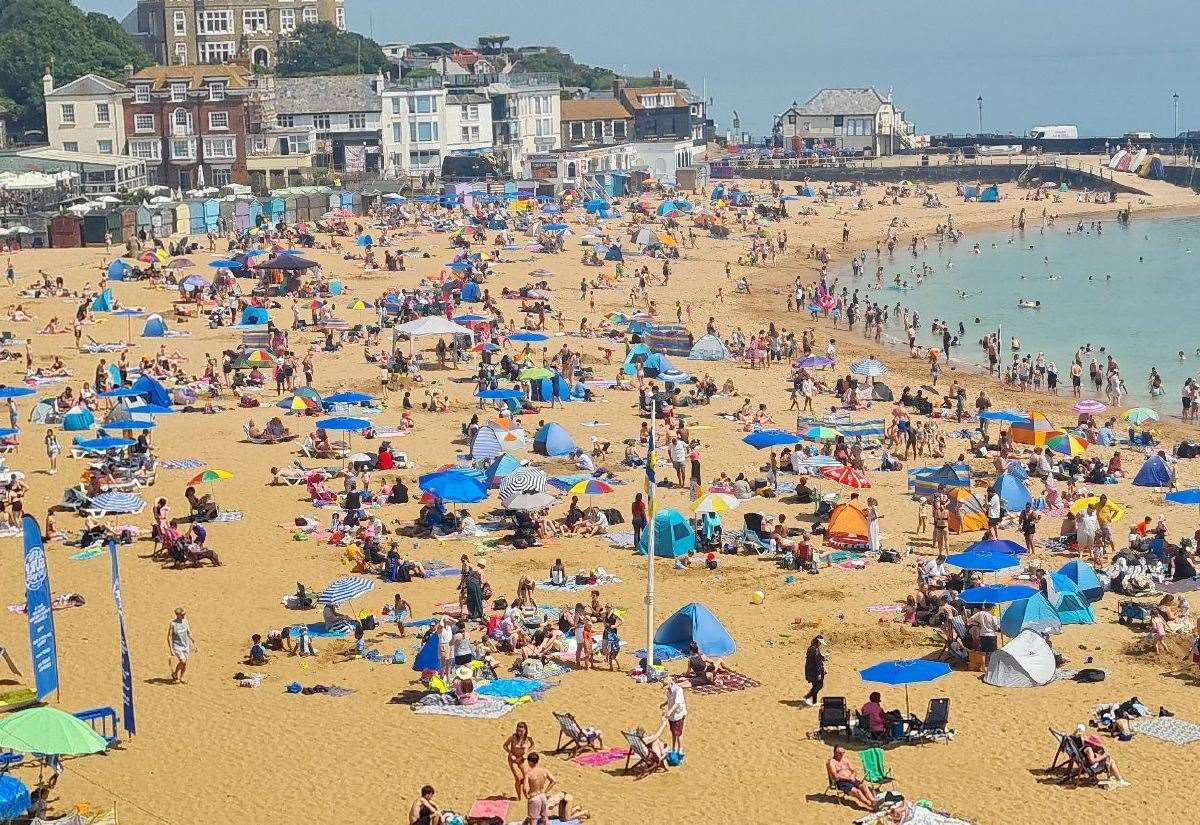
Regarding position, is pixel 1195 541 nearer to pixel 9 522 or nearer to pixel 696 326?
pixel 9 522

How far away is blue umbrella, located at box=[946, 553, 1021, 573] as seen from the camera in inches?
757

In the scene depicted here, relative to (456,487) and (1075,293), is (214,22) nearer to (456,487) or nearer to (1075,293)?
(1075,293)

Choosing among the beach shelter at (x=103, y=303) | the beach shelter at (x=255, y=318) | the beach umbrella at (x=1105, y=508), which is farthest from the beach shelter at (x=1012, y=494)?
the beach shelter at (x=103, y=303)

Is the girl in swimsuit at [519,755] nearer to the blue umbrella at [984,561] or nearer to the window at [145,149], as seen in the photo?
the blue umbrella at [984,561]

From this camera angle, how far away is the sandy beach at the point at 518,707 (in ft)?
44.7

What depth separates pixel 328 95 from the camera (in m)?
79.3

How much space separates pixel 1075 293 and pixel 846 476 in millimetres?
35406

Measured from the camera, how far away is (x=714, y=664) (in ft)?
54.8

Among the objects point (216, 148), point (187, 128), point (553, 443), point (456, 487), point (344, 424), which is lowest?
point (553, 443)

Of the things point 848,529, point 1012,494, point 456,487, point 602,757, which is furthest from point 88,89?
point 602,757

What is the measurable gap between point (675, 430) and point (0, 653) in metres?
14.7

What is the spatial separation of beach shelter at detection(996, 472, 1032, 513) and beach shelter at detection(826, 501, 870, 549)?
265 centimetres

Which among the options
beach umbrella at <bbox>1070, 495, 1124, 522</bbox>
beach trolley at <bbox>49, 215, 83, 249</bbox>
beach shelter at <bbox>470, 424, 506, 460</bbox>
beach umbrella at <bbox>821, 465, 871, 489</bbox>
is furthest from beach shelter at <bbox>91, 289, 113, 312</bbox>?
beach umbrella at <bbox>1070, 495, 1124, 522</bbox>

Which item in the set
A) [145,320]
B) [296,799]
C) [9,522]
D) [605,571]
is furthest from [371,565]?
[145,320]
